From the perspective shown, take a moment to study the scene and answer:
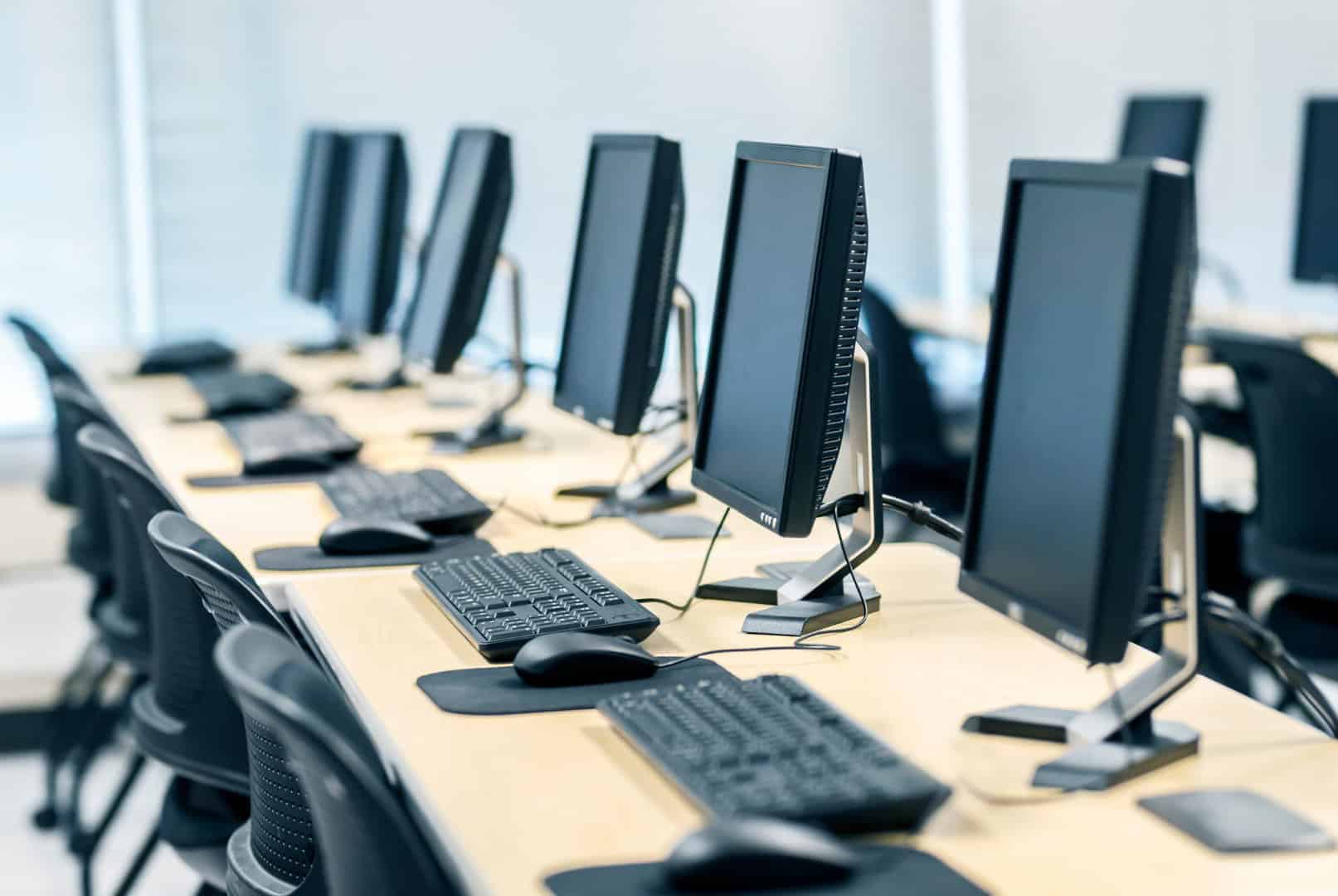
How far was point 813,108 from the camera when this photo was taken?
5.93 m

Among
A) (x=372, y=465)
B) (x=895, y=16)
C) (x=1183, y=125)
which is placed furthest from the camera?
(x=895, y=16)

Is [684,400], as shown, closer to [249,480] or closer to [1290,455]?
[249,480]

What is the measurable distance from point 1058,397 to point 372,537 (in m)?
1.11

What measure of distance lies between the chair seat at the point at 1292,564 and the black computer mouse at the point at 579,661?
74.1 inches

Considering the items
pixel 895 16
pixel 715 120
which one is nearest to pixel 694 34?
pixel 715 120

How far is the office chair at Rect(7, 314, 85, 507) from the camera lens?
335 centimetres

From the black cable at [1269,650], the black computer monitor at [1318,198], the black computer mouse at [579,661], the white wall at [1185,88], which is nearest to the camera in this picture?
the black cable at [1269,650]

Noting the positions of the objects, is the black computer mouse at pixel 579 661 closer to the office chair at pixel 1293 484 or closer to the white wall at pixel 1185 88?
the office chair at pixel 1293 484

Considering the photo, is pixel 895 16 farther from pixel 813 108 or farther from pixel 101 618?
pixel 101 618

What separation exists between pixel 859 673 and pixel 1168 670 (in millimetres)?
358

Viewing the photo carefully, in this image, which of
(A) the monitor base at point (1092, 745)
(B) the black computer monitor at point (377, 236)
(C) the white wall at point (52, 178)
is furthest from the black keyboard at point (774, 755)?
(C) the white wall at point (52, 178)

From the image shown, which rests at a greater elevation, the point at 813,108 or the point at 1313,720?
the point at 813,108

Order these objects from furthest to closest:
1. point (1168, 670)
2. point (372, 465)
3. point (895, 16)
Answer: point (895, 16) < point (372, 465) < point (1168, 670)

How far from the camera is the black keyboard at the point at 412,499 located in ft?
7.66
